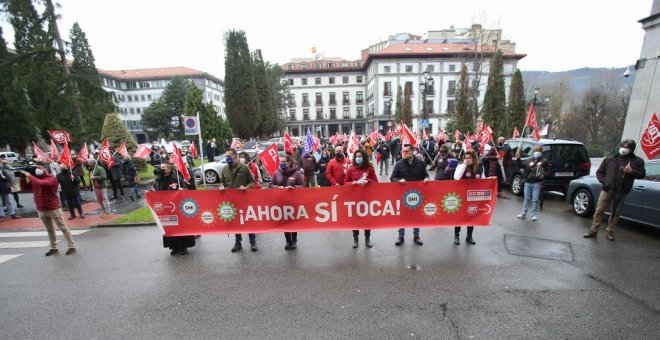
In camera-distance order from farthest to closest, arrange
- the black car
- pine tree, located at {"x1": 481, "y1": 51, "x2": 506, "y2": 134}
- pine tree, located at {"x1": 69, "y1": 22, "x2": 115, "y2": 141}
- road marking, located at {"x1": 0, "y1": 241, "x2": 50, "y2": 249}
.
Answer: pine tree, located at {"x1": 481, "y1": 51, "x2": 506, "y2": 134}, pine tree, located at {"x1": 69, "y1": 22, "x2": 115, "y2": 141}, the black car, road marking, located at {"x1": 0, "y1": 241, "x2": 50, "y2": 249}

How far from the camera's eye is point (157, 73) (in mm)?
75812

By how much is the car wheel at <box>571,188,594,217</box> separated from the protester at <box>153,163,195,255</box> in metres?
8.96

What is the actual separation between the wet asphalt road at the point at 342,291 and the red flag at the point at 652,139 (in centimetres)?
194

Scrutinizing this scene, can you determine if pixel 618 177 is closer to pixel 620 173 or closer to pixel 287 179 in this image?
pixel 620 173

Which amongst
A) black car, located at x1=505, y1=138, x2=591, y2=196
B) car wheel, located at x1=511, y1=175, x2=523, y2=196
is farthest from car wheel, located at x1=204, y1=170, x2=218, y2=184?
black car, located at x1=505, y1=138, x2=591, y2=196

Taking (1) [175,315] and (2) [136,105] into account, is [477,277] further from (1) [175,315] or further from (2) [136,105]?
(2) [136,105]

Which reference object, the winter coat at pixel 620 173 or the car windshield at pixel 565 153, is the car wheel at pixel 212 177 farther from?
the winter coat at pixel 620 173

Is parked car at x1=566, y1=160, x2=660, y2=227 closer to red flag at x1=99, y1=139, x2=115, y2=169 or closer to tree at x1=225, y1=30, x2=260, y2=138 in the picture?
red flag at x1=99, y1=139, x2=115, y2=169

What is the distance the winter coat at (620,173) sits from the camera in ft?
17.9

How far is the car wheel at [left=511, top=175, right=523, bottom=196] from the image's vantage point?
9623 mm

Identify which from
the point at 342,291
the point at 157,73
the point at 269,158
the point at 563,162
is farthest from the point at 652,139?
the point at 157,73

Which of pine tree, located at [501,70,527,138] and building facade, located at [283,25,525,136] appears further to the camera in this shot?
building facade, located at [283,25,525,136]

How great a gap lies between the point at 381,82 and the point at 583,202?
181 ft

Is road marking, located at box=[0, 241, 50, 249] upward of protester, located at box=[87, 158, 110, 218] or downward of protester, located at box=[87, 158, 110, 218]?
downward
